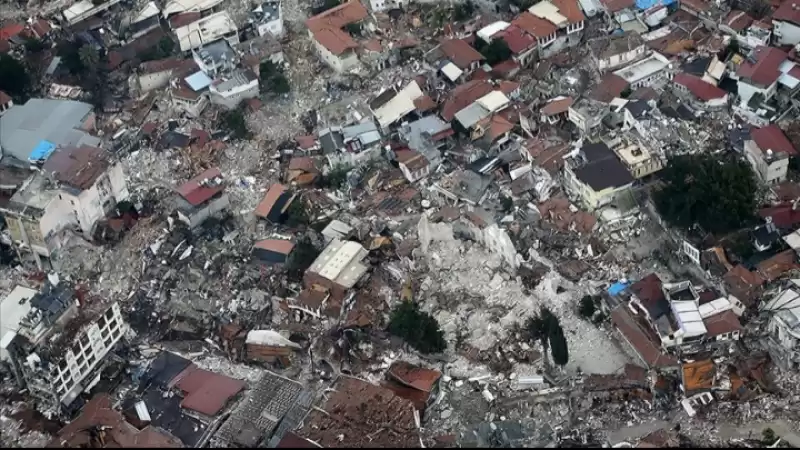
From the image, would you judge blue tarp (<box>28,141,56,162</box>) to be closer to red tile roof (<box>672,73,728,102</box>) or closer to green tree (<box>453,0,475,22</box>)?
green tree (<box>453,0,475,22</box>)

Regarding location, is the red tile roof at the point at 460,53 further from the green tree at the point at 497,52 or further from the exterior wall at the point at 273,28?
the exterior wall at the point at 273,28

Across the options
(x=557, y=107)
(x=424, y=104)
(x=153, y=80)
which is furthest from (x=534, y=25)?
(x=153, y=80)

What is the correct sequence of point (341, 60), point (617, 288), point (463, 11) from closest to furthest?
1. point (617, 288)
2. point (341, 60)
3. point (463, 11)

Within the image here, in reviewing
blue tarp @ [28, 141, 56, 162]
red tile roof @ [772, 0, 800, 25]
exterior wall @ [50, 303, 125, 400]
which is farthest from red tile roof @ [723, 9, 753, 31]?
blue tarp @ [28, 141, 56, 162]

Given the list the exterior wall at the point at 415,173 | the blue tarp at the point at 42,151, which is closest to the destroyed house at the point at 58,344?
the blue tarp at the point at 42,151

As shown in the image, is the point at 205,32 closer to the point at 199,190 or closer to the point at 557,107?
the point at 199,190

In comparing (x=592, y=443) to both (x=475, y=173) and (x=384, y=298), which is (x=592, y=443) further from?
(x=475, y=173)

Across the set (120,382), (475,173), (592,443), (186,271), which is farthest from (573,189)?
(120,382)
